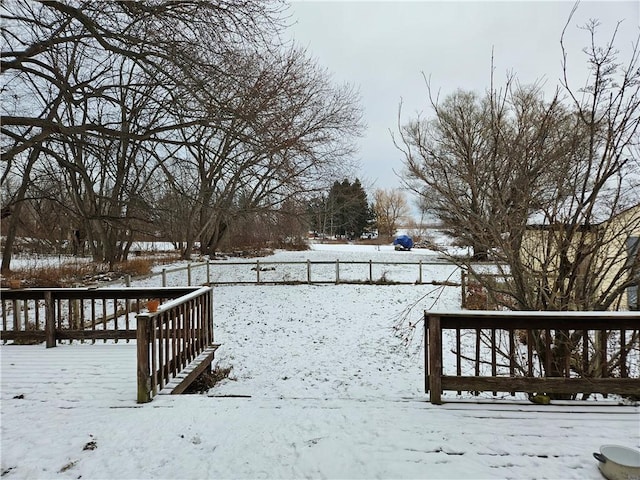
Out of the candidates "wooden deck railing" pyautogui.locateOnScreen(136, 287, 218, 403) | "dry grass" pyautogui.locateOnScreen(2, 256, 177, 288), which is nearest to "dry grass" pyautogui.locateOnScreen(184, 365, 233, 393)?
"wooden deck railing" pyautogui.locateOnScreen(136, 287, 218, 403)

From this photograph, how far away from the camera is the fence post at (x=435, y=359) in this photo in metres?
3.21

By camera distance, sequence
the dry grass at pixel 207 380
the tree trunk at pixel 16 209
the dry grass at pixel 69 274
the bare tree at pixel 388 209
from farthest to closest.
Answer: the bare tree at pixel 388 209, the tree trunk at pixel 16 209, the dry grass at pixel 69 274, the dry grass at pixel 207 380

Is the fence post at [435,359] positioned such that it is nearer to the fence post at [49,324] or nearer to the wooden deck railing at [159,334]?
the wooden deck railing at [159,334]

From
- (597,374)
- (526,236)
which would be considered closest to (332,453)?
(597,374)

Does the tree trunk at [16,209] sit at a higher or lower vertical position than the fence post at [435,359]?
higher

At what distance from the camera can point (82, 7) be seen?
16.8 feet

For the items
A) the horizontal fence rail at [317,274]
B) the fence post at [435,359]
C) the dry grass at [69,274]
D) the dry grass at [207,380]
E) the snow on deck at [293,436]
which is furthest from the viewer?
the horizontal fence rail at [317,274]

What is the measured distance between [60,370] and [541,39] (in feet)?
21.9

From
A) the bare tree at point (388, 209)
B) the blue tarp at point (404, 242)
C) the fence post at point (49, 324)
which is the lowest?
the fence post at point (49, 324)

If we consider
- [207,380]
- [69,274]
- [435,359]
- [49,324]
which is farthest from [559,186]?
[69,274]

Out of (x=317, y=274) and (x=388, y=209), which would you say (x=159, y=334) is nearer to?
(x=317, y=274)

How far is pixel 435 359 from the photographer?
10.6 feet

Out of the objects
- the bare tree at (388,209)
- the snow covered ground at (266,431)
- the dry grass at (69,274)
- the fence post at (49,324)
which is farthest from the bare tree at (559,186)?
the bare tree at (388,209)

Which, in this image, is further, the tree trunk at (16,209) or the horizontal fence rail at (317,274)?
the horizontal fence rail at (317,274)
